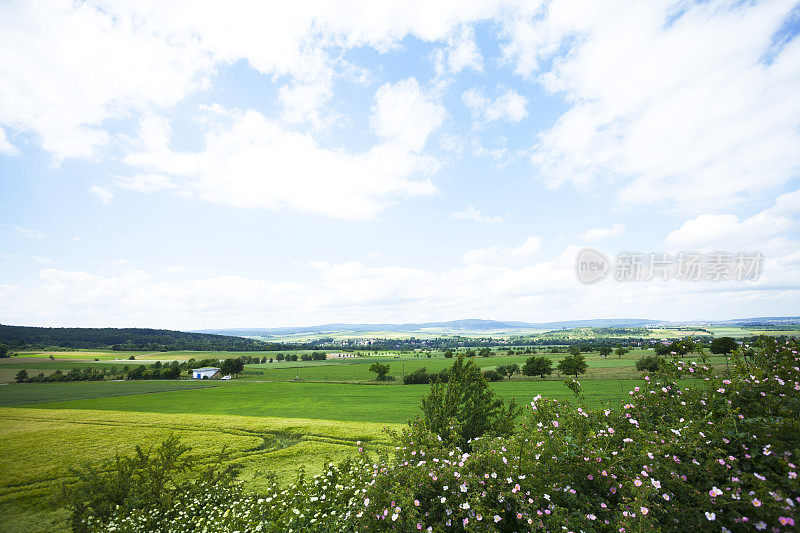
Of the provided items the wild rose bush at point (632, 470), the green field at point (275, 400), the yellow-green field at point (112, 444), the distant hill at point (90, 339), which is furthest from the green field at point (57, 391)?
the wild rose bush at point (632, 470)

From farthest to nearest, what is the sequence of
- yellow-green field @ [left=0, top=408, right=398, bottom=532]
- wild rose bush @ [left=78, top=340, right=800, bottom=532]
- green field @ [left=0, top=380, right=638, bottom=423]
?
green field @ [left=0, top=380, right=638, bottom=423] < yellow-green field @ [left=0, top=408, right=398, bottom=532] < wild rose bush @ [left=78, top=340, right=800, bottom=532]

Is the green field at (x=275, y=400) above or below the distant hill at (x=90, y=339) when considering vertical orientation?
below

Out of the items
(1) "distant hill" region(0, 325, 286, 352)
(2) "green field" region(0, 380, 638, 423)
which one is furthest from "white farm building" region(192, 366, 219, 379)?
(2) "green field" region(0, 380, 638, 423)

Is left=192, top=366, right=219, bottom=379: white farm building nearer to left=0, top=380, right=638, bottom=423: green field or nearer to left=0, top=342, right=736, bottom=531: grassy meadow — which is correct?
left=0, top=380, right=638, bottom=423: green field

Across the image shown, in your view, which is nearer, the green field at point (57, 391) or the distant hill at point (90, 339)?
the green field at point (57, 391)

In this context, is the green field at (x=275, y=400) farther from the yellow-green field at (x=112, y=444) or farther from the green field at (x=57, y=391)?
the yellow-green field at (x=112, y=444)

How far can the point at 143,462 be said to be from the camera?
10.1 m

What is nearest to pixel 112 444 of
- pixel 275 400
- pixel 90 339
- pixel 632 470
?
pixel 632 470

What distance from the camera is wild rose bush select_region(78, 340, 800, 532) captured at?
3598 millimetres

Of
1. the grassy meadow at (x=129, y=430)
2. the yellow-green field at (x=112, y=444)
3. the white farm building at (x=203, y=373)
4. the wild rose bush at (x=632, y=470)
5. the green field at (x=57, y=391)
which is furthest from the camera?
the white farm building at (x=203, y=373)

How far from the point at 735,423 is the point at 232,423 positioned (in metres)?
26.8

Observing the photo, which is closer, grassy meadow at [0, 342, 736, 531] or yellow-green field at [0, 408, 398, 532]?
yellow-green field at [0, 408, 398, 532]

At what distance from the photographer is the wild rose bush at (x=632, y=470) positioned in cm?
360

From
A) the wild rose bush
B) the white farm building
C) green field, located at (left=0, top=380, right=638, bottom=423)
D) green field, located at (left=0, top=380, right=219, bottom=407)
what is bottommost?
the white farm building
